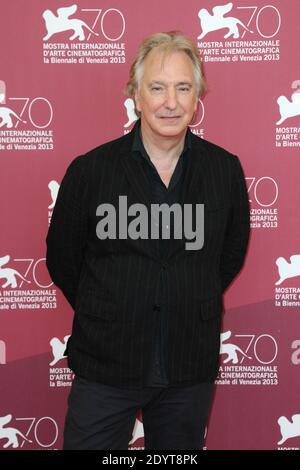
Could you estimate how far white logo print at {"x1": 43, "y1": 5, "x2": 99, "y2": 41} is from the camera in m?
2.26

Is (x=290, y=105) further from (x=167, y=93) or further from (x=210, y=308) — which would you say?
(x=210, y=308)

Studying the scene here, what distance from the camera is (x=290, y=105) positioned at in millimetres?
2311

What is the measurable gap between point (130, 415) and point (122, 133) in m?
1.08

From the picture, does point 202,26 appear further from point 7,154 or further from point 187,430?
point 187,430

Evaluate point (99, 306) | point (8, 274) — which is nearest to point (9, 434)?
point (8, 274)

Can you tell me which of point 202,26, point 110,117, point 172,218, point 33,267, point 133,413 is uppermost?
point 202,26

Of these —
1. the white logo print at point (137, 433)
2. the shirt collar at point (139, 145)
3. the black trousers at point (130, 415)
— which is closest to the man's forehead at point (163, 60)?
the shirt collar at point (139, 145)

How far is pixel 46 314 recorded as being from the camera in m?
2.41

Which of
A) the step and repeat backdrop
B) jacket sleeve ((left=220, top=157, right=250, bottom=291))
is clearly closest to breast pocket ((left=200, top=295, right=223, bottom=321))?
jacket sleeve ((left=220, top=157, right=250, bottom=291))

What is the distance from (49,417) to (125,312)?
0.98m

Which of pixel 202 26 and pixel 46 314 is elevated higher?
pixel 202 26

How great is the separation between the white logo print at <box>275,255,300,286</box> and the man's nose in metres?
0.94

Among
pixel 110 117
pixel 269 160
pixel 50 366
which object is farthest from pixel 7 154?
pixel 269 160

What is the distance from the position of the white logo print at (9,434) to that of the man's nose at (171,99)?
1.48m
